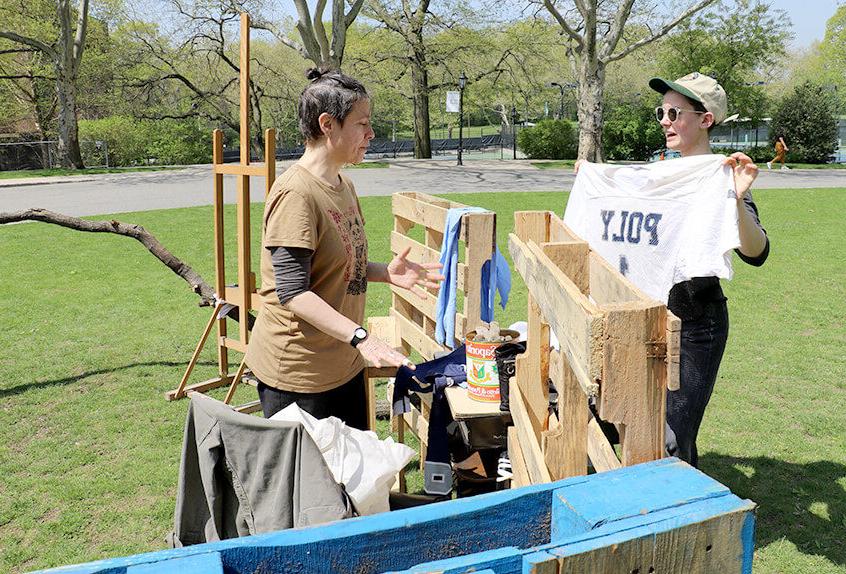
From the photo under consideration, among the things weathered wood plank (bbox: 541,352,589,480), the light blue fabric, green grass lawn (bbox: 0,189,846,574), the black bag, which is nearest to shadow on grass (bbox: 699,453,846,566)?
green grass lawn (bbox: 0,189,846,574)

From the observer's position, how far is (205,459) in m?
2.38

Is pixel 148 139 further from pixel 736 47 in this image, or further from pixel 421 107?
pixel 736 47

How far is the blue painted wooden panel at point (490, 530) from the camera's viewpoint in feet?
3.95

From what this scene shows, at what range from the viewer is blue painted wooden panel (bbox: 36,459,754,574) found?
1.20 meters

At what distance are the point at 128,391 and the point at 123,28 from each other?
38.9 metres

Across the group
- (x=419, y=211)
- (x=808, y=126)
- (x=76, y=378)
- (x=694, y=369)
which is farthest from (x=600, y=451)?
(x=808, y=126)

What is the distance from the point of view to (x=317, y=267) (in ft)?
9.20

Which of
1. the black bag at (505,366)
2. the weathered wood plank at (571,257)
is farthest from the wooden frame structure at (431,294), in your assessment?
the weathered wood plank at (571,257)

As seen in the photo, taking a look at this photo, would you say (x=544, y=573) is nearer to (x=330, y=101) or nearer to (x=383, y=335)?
(x=330, y=101)

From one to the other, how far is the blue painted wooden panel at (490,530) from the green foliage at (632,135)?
3630cm

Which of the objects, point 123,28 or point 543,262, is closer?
point 543,262

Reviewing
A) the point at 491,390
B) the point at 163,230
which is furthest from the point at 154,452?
the point at 163,230

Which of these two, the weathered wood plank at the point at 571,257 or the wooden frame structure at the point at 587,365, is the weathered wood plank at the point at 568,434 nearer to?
the wooden frame structure at the point at 587,365

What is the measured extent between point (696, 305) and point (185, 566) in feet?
8.38
